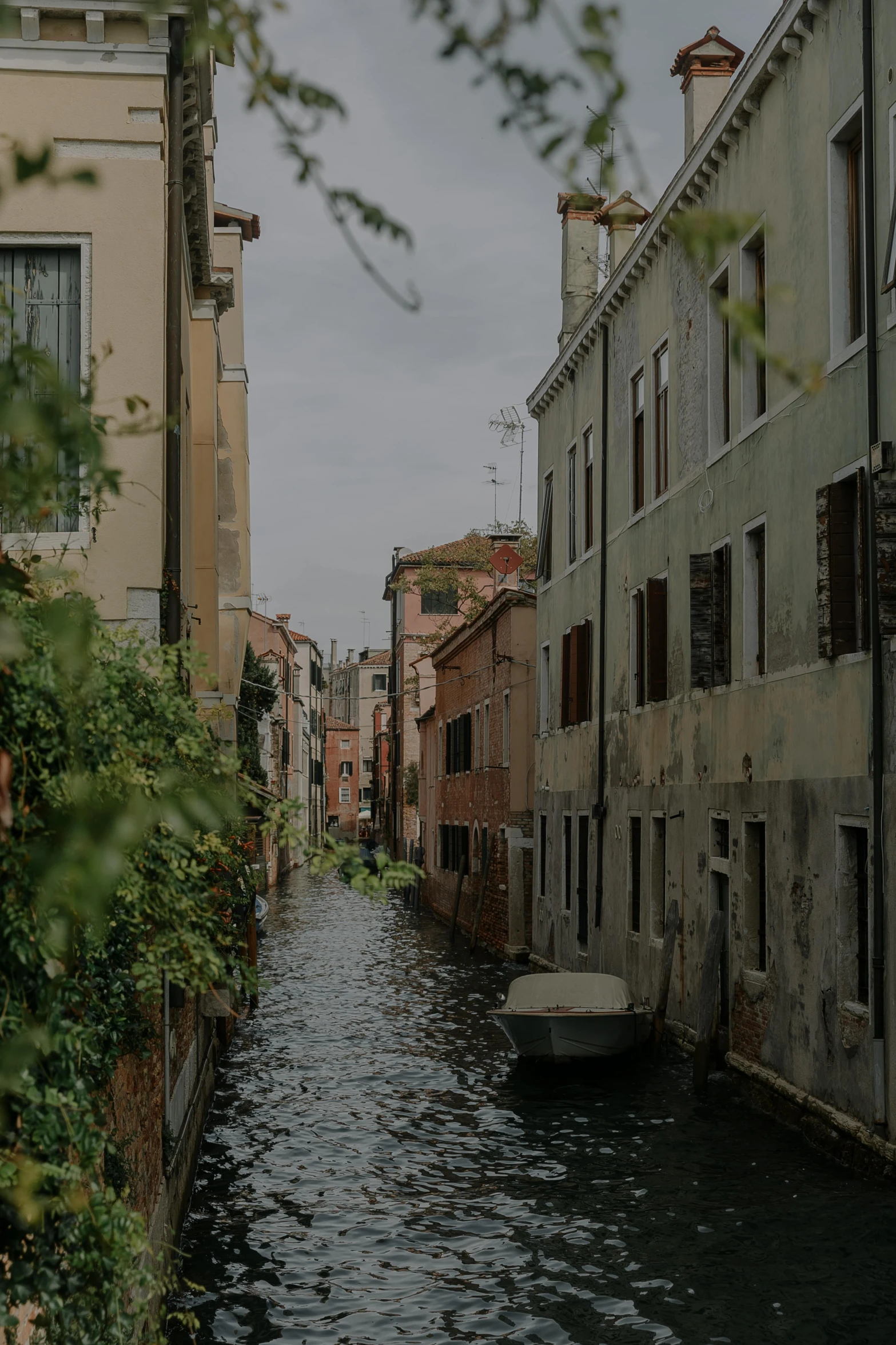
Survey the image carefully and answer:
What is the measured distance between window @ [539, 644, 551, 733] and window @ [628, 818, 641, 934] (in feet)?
17.1

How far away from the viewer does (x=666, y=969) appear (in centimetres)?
1430

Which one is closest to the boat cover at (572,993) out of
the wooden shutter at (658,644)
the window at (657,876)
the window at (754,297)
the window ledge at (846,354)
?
the window at (657,876)

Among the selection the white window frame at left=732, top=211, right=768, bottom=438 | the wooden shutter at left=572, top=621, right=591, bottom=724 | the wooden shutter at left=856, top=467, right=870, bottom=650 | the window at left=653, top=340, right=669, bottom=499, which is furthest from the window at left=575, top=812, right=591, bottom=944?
the wooden shutter at left=856, top=467, right=870, bottom=650

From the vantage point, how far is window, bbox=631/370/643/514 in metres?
16.6

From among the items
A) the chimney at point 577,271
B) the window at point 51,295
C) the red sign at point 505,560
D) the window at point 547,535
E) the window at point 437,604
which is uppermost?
the chimney at point 577,271

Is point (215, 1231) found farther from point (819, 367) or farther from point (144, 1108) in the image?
point (819, 367)

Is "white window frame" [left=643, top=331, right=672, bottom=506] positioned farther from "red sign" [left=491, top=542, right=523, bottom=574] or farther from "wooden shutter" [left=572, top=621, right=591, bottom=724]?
"red sign" [left=491, top=542, right=523, bottom=574]

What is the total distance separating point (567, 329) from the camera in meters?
21.2

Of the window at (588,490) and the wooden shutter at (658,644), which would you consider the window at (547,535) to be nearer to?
the window at (588,490)

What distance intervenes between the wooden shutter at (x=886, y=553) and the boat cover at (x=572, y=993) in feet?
20.0

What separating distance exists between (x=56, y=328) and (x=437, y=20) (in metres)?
6.69

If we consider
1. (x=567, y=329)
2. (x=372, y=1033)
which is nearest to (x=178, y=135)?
(x=372, y=1033)

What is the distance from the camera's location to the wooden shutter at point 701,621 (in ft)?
43.2

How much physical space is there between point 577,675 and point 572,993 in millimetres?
5811
